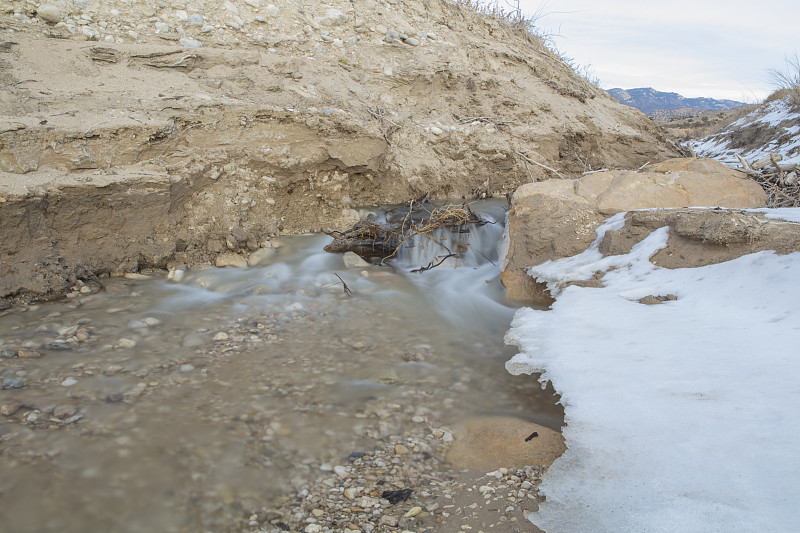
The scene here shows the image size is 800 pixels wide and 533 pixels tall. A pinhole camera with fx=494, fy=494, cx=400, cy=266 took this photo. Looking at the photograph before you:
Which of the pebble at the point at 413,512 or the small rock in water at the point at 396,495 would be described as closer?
the pebble at the point at 413,512

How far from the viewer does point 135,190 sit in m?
4.16

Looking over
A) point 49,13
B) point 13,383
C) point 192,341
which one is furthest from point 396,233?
point 49,13

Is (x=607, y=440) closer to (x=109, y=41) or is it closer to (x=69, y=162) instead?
(x=69, y=162)

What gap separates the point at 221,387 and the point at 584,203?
131 inches

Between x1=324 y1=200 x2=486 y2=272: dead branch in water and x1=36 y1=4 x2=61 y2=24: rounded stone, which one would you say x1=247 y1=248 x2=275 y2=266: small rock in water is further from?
x1=36 y1=4 x2=61 y2=24: rounded stone

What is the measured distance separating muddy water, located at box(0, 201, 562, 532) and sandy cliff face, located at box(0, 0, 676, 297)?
2.03 feet

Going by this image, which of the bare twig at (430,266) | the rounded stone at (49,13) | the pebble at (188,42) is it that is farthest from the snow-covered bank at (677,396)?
the rounded stone at (49,13)

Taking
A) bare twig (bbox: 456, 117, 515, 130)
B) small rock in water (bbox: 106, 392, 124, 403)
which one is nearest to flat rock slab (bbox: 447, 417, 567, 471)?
small rock in water (bbox: 106, 392, 124, 403)

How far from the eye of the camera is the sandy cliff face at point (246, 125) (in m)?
3.98

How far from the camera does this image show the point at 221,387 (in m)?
2.72

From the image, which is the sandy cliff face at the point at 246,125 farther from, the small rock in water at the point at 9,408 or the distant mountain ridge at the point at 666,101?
the distant mountain ridge at the point at 666,101

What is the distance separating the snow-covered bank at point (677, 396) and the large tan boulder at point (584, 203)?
0.82m

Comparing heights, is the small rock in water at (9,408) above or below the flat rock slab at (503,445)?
below

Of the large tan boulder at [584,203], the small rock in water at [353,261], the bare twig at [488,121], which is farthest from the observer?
the bare twig at [488,121]
